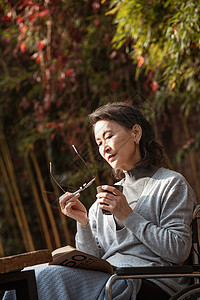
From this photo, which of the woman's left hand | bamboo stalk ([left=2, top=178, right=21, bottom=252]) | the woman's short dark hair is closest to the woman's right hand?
the woman's left hand

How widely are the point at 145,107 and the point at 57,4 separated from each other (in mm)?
1123

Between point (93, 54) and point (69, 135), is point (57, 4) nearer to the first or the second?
point (93, 54)

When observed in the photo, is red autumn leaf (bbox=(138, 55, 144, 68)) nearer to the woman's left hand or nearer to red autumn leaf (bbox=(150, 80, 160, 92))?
red autumn leaf (bbox=(150, 80, 160, 92))

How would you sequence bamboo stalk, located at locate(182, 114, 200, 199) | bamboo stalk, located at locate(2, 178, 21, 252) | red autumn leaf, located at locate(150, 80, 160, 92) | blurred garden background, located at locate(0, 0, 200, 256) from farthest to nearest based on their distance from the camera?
bamboo stalk, located at locate(2, 178, 21, 252) < bamboo stalk, located at locate(182, 114, 200, 199) < red autumn leaf, located at locate(150, 80, 160, 92) < blurred garden background, located at locate(0, 0, 200, 256)

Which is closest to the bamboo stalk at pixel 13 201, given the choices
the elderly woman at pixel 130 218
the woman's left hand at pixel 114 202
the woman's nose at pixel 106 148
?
the elderly woman at pixel 130 218

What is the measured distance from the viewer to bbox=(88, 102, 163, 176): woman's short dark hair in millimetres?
1939

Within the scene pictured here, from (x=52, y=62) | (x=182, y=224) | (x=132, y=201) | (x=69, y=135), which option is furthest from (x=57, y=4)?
(x=182, y=224)

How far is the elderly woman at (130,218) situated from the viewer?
5.39 ft

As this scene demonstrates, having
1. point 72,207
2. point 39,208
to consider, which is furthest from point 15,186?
point 72,207

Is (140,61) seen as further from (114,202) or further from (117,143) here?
(114,202)

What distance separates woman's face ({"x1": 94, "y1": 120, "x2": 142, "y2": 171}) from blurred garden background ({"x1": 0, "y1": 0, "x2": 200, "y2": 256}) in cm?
28

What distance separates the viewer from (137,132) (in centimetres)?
195

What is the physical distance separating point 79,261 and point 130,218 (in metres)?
0.24

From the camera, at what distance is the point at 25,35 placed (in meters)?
3.64
